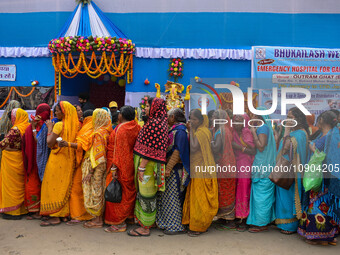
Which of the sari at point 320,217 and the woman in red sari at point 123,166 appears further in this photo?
the woman in red sari at point 123,166

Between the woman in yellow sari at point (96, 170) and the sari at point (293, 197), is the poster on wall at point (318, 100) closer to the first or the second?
the sari at point (293, 197)

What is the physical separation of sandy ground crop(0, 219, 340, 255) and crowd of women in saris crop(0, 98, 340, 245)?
0.38 feet

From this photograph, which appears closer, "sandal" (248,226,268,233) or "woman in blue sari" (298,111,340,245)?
"woman in blue sari" (298,111,340,245)

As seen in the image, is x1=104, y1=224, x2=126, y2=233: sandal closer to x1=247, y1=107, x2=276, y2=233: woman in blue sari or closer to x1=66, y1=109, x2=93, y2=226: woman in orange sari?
x1=66, y1=109, x2=93, y2=226: woman in orange sari

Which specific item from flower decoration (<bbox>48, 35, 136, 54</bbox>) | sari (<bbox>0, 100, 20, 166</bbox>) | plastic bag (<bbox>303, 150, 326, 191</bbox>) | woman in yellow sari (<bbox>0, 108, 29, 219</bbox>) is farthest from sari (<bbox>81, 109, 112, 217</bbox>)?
flower decoration (<bbox>48, 35, 136, 54</bbox>)

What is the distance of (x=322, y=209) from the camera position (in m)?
3.40

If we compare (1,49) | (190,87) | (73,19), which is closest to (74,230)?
(190,87)

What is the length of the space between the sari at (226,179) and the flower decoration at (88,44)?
4.10 m

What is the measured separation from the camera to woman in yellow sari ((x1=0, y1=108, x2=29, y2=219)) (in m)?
A: 4.14

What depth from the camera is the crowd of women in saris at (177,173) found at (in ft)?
11.4

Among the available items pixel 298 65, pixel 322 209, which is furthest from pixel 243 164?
pixel 298 65

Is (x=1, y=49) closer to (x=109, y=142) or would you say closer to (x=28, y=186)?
(x=28, y=186)

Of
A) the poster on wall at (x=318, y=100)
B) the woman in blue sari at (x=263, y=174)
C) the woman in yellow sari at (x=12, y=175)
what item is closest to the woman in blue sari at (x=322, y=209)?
the woman in blue sari at (x=263, y=174)

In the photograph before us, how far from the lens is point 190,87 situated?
25.2 feet
